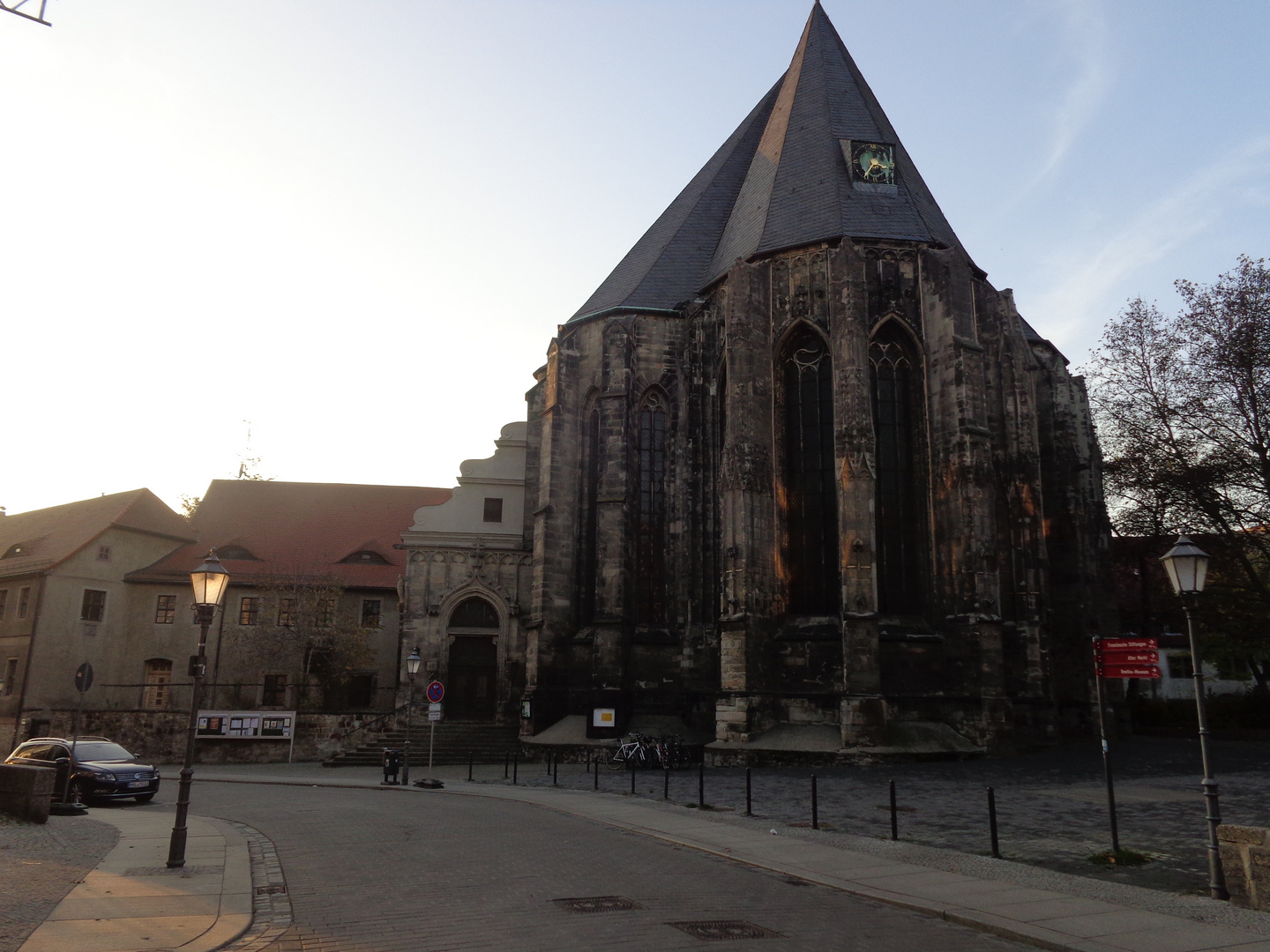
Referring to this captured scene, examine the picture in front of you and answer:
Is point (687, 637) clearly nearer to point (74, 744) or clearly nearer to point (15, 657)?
point (74, 744)

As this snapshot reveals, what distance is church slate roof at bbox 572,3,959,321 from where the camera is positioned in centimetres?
2880

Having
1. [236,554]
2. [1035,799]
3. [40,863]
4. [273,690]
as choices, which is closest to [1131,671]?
[1035,799]

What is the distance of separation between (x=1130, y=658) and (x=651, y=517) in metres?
20.3

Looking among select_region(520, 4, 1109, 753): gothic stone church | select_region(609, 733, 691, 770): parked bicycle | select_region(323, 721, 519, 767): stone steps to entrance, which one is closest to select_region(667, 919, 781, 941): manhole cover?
select_region(520, 4, 1109, 753): gothic stone church

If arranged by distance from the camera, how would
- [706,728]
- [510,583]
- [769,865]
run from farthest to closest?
[510,583], [706,728], [769,865]

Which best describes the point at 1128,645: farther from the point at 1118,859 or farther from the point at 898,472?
the point at 898,472

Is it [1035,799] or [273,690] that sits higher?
[273,690]

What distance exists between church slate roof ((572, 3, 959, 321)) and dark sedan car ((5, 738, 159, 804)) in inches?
770

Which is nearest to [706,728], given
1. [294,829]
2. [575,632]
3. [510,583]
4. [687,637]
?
[687,637]

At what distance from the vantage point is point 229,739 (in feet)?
101

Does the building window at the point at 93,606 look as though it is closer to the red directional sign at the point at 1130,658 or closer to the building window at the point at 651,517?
the building window at the point at 651,517

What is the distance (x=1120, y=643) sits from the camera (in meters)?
11.3

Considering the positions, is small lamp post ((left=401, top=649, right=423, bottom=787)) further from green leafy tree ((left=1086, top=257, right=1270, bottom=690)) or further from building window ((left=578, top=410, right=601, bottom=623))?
green leafy tree ((left=1086, top=257, right=1270, bottom=690))

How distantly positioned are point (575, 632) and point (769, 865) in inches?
799
